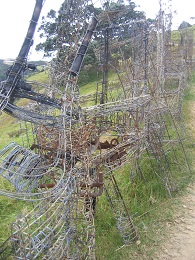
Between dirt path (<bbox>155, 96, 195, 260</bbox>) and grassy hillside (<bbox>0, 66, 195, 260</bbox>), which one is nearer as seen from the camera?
dirt path (<bbox>155, 96, 195, 260</bbox>)

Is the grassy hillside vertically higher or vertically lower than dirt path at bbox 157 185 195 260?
higher

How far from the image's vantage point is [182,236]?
22.8 ft

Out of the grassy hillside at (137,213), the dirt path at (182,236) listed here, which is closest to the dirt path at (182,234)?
the dirt path at (182,236)

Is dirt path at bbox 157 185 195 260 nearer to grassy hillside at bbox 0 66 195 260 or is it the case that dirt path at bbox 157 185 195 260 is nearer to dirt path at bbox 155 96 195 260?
dirt path at bbox 155 96 195 260

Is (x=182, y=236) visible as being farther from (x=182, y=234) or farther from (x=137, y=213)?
(x=137, y=213)

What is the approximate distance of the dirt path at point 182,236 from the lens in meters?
6.41

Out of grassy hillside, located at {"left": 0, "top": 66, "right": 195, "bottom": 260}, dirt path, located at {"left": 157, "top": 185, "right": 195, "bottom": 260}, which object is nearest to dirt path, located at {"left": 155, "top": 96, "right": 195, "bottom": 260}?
dirt path, located at {"left": 157, "top": 185, "right": 195, "bottom": 260}

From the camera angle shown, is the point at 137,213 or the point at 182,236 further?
the point at 137,213

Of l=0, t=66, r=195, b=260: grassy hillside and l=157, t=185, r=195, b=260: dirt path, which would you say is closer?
l=157, t=185, r=195, b=260: dirt path

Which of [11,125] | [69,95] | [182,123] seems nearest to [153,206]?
[69,95]

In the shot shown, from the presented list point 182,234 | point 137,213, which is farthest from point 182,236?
point 137,213

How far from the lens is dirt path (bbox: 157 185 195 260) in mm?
6410

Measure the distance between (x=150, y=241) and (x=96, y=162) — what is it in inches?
110

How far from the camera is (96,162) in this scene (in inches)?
217
